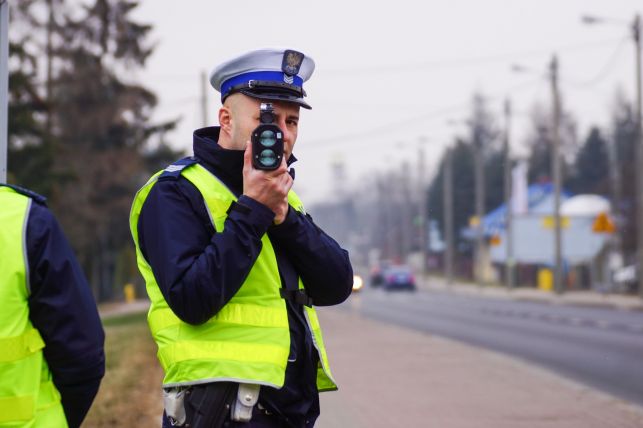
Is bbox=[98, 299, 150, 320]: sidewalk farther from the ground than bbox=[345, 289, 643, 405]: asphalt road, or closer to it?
closer to it

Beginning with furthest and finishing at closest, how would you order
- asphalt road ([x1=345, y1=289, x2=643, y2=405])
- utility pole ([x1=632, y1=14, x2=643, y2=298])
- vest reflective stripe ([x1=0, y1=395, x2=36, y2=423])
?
utility pole ([x1=632, y1=14, x2=643, y2=298])
asphalt road ([x1=345, y1=289, x2=643, y2=405])
vest reflective stripe ([x1=0, y1=395, x2=36, y2=423])

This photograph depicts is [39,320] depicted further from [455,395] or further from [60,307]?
[455,395]

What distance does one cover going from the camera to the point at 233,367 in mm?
3086

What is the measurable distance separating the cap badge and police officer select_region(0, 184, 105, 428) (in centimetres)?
84

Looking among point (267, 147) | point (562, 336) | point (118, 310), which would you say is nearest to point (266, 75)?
point (267, 147)

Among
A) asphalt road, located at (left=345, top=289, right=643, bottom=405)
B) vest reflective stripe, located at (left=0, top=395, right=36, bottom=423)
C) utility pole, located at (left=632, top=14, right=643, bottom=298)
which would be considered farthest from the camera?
utility pole, located at (left=632, top=14, right=643, bottom=298)

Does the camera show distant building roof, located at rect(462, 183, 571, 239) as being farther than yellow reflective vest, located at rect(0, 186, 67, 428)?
Yes

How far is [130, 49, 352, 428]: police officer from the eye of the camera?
305 centimetres

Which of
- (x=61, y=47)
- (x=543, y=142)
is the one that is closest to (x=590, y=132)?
(x=543, y=142)

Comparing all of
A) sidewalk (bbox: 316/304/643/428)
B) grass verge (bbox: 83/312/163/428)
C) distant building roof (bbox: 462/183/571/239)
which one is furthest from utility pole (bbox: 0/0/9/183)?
distant building roof (bbox: 462/183/571/239)

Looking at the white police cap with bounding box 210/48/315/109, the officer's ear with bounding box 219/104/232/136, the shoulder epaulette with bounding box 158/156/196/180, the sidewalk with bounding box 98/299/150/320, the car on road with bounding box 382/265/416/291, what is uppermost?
the white police cap with bounding box 210/48/315/109

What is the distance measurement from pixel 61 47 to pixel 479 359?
3131 cm

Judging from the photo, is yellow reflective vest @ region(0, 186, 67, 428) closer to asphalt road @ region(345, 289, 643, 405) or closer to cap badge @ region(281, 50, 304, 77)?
cap badge @ region(281, 50, 304, 77)

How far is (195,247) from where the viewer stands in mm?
3088
